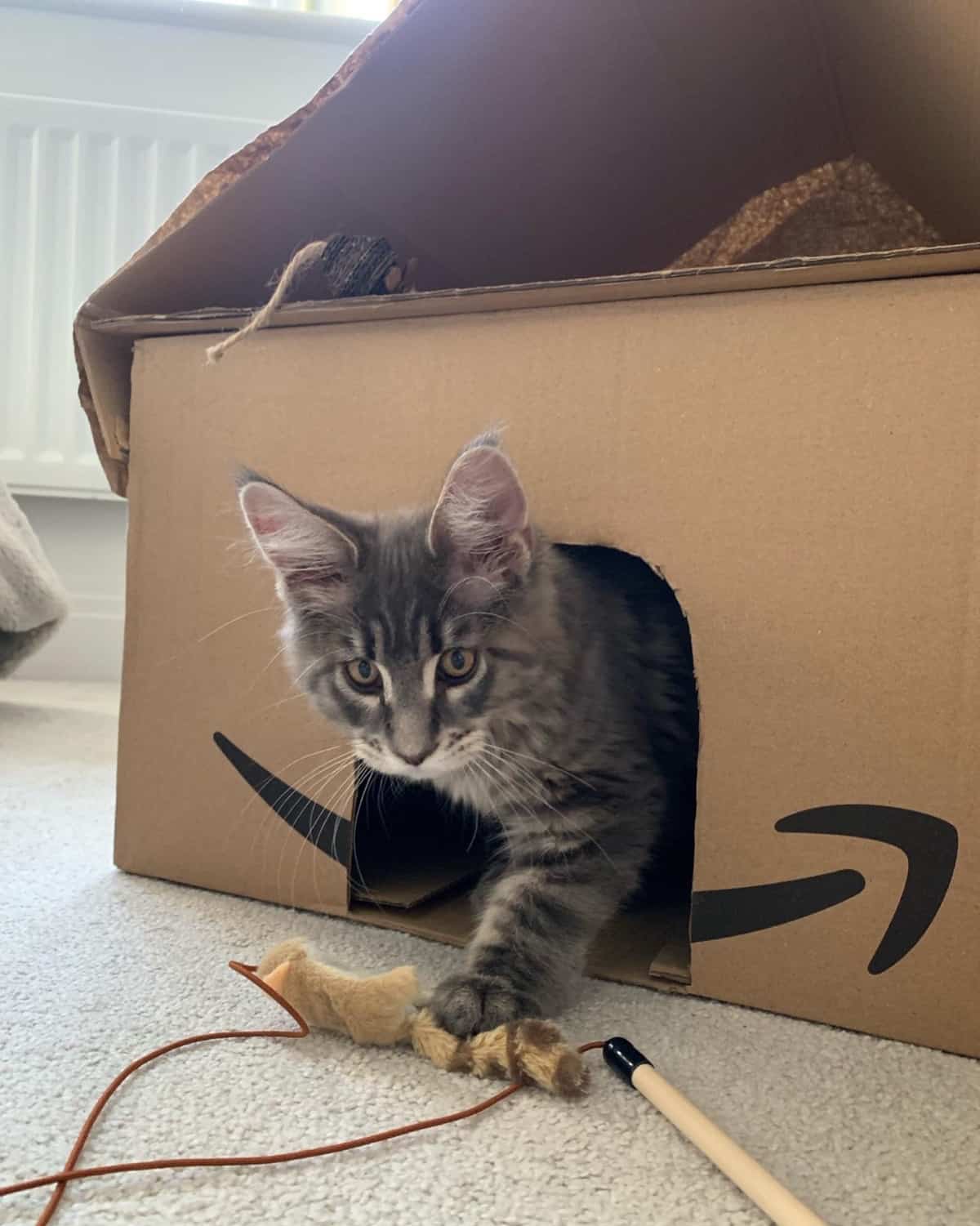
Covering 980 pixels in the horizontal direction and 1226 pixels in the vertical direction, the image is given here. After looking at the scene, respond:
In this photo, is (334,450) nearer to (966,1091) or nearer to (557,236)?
(557,236)

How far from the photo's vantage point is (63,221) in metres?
2.51

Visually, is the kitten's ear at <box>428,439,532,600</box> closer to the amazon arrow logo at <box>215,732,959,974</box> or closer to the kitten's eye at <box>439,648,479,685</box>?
the kitten's eye at <box>439,648,479,685</box>

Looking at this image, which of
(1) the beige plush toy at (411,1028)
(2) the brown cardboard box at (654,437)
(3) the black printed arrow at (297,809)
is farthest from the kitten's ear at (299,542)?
(1) the beige plush toy at (411,1028)

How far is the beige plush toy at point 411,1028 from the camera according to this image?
2.45 ft

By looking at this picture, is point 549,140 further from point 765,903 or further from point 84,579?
point 84,579

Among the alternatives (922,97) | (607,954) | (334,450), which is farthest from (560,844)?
(922,97)

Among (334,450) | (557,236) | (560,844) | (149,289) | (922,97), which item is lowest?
(560,844)

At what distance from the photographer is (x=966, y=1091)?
0.78m

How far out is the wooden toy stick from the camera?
1.93 ft

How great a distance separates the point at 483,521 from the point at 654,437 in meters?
0.18

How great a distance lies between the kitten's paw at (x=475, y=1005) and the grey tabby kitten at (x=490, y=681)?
0.15 ft

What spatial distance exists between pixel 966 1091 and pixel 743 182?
121 cm

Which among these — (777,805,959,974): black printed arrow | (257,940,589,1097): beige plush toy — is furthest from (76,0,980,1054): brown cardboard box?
(257,940,589,1097): beige plush toy

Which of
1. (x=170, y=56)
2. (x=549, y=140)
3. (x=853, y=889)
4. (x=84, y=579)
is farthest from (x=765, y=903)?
(x=170, y=56)
